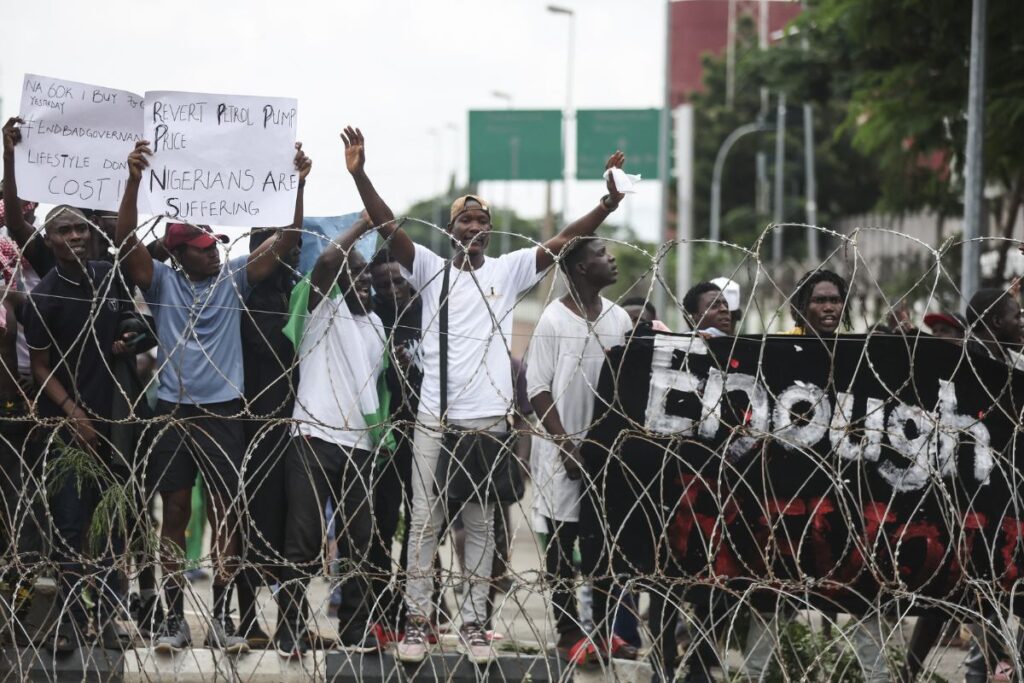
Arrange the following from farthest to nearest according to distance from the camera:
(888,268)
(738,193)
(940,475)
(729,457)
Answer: (738,193)
(888,268)
(729,457)
(940,475)

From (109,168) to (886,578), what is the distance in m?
3.42

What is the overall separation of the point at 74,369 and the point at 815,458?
288cm

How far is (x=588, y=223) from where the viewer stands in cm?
559

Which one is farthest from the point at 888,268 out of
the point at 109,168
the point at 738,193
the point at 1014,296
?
the point at 738,193

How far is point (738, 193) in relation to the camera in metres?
43.7

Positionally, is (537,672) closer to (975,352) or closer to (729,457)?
(729,457)

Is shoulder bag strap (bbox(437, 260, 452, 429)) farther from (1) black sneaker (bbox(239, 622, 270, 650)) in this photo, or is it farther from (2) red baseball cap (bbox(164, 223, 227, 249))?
(1) black sneaker (bbox(239, 622, 270, 650))

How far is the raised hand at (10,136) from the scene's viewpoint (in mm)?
5469

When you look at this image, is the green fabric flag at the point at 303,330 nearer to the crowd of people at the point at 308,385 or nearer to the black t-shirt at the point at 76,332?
the crowd of people at the point at 308,385

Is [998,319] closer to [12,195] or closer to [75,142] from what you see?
[75,142]

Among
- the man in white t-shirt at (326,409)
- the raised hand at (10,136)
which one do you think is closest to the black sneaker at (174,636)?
the man in white t-shirt at (326,409)

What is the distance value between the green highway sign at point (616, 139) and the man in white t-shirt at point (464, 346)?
16128mm

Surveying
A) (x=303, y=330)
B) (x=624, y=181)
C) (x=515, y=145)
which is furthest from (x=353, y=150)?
(x=515, y=145)

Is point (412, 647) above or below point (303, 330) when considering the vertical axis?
below
